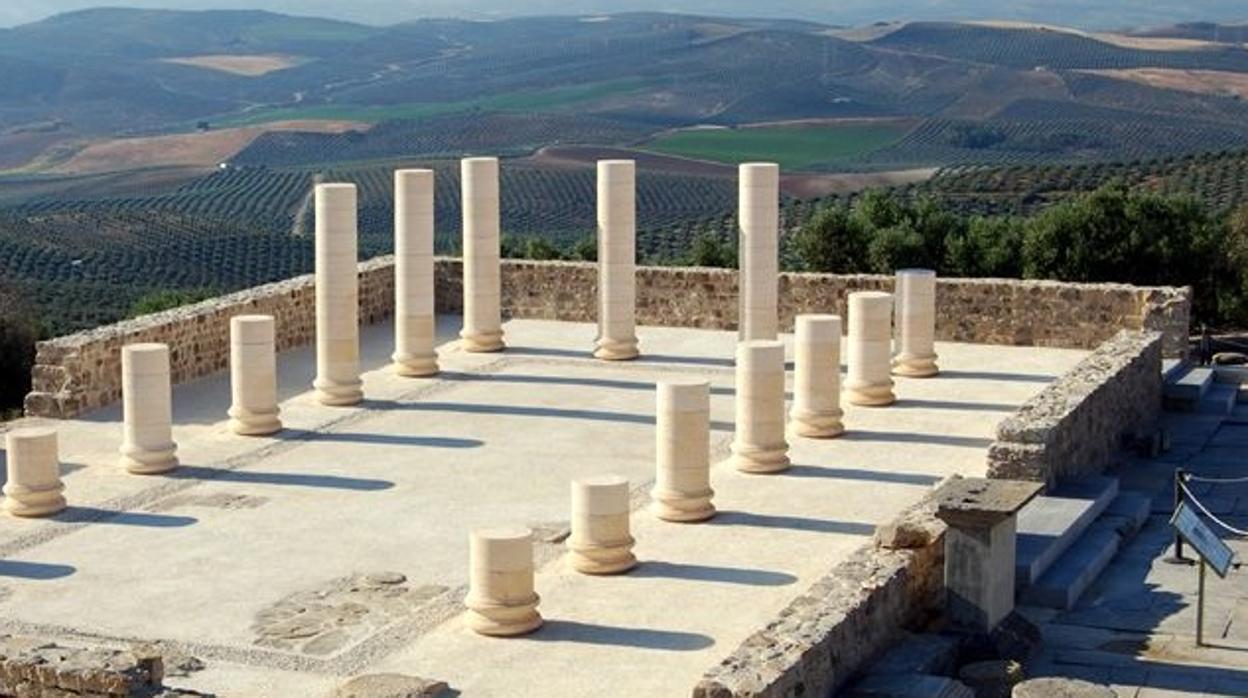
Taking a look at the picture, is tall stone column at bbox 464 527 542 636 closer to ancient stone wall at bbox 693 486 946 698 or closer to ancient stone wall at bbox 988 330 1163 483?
ancient stone wall at bbox 693 486 946 698

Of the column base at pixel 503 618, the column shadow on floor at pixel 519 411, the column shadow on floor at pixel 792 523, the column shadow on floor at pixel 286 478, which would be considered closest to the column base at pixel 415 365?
the column shadow on floor at pixel 519 411

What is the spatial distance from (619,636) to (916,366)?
380 inches

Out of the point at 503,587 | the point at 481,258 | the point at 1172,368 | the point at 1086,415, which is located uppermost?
the point at 481,258

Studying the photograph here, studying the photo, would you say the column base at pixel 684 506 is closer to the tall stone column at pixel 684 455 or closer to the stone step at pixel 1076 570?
the tall stone column at pixel 684 455

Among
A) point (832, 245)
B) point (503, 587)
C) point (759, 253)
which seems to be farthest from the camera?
point (832, 245)

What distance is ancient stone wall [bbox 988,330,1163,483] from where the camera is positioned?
Result: 56.1ft

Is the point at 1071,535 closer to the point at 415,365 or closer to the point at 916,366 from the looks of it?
the point at 916,366

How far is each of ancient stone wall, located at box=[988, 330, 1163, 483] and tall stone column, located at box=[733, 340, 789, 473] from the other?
A: 90.6 inches

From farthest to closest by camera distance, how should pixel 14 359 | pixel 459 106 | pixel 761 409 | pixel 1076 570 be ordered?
pixel 459 106 < pixel 14 359 < pixel 761 409 < pixel 1076 570

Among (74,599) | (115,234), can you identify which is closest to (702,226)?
(115,234)

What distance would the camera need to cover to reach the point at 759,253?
23.8m

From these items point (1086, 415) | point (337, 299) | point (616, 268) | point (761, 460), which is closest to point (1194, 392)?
point (1086, 415)

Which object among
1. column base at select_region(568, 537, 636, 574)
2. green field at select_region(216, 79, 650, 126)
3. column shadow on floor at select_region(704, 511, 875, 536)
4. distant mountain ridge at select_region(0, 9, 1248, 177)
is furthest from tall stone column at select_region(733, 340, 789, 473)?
green field at select_region(216, 79, 650, 126)

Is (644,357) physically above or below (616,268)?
below
